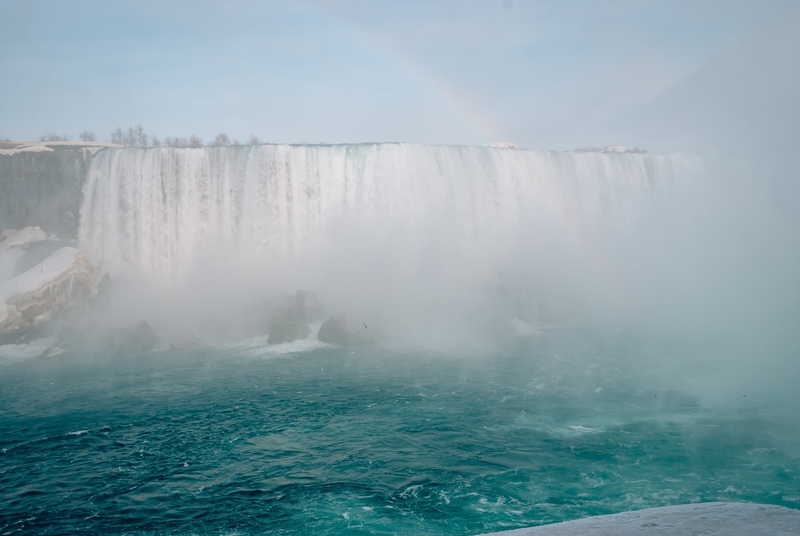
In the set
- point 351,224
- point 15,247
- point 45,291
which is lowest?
point 45,291

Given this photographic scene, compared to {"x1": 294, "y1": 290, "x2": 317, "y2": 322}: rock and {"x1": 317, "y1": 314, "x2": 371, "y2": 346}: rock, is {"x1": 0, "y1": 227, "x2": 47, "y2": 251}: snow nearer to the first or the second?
{"x1": 294, "y1": 290, "x2": 317, "y2": 322}: rock

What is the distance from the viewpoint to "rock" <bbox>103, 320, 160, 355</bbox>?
19.4m

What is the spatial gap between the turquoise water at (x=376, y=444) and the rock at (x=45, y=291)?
3.18m

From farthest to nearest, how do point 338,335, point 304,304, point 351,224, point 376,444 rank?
point 351,224
point 304,304
point 338,335
point 376,444

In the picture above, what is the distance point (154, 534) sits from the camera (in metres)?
8.07

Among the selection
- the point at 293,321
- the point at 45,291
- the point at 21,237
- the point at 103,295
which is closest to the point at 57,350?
the point at 45,291

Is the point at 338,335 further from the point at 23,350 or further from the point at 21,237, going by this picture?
the point at 21,237

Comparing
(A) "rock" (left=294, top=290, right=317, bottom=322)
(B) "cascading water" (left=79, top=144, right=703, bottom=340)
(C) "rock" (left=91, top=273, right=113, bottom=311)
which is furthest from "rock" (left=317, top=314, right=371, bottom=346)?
(C) "rock" (left=91, top=273, right=113, bottom=311)

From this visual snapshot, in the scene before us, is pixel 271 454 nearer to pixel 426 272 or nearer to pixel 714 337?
pixel 426 272

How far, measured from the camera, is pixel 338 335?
20.5 meters

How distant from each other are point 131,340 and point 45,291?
4277 millimetres

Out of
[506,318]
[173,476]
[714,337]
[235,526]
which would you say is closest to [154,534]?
[235,526]

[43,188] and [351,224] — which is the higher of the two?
[43,188]

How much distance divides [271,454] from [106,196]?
1795cm
